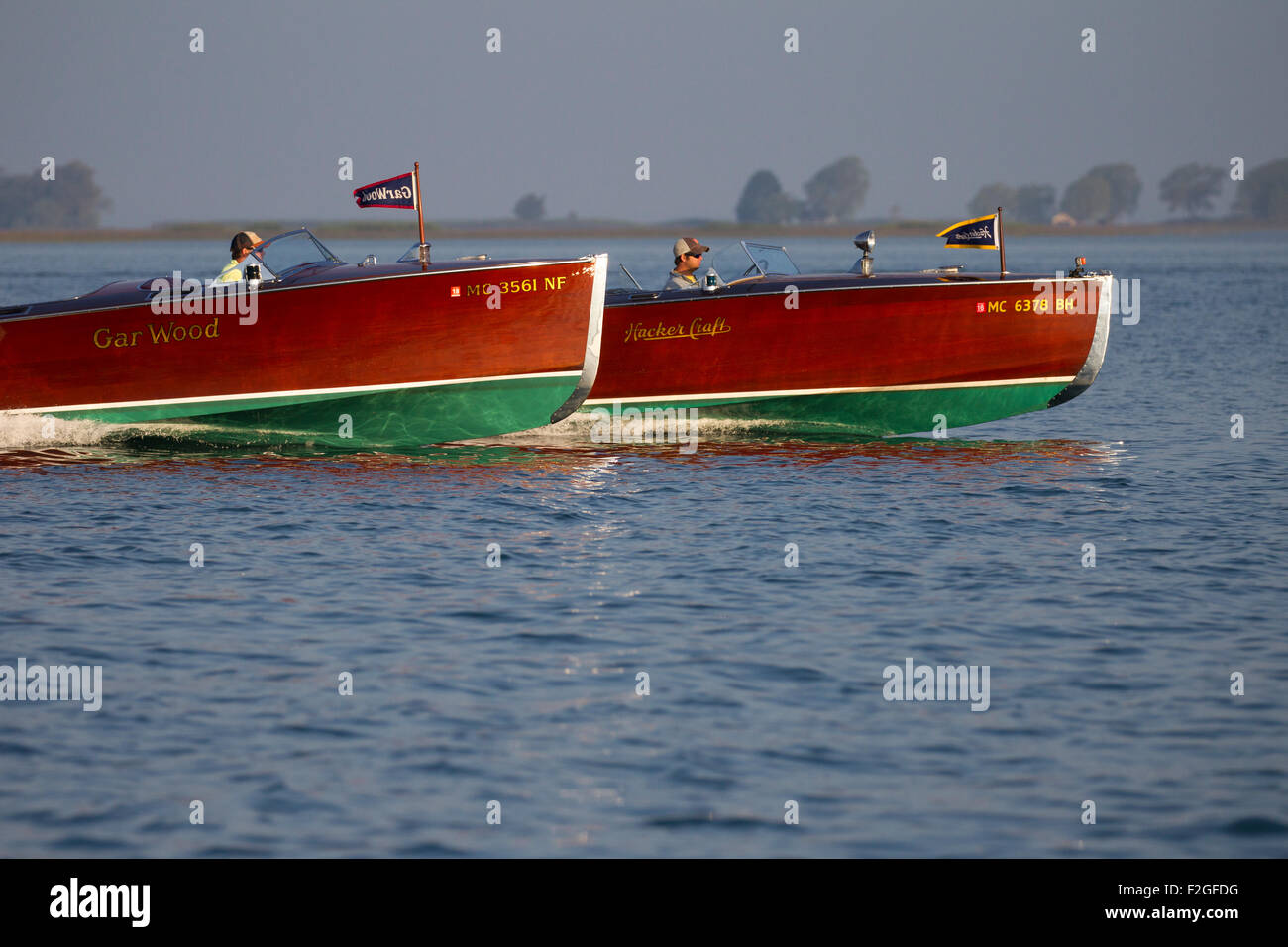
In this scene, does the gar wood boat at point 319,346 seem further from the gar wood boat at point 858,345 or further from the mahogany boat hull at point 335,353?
the gar wood boat at point 858,345

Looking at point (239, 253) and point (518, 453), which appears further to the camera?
point (518, 453)

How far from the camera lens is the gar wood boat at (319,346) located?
14.9 meters

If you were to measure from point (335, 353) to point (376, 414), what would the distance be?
2.76ft

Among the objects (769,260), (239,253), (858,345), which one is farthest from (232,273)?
(858,345)

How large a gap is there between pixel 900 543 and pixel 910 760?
4.65 metres

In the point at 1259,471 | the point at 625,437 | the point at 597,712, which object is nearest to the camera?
the point at 597,712

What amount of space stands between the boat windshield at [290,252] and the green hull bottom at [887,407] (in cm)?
329

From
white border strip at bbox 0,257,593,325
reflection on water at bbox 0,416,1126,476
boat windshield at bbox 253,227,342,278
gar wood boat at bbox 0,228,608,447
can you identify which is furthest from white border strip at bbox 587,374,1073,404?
boat windshield at bbox 253,227,342,278

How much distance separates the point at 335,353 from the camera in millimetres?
15078

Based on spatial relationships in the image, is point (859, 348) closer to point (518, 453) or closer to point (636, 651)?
point (518, 453)

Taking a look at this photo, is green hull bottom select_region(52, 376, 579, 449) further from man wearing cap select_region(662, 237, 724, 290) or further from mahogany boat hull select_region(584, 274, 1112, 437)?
man wearing cap select_region(662, 237, 724, 290)
